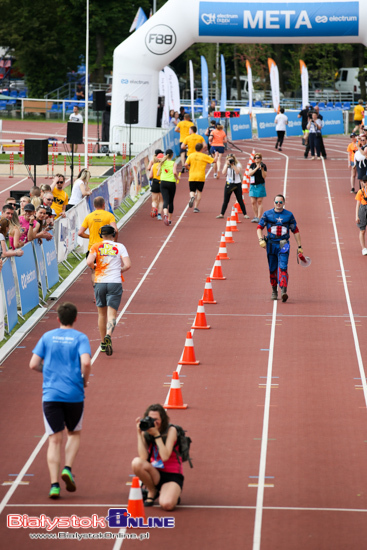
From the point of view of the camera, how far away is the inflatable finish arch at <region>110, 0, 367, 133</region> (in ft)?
107

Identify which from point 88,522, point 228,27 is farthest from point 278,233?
point 228,27

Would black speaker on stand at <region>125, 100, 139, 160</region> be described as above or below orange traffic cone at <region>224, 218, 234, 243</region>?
above

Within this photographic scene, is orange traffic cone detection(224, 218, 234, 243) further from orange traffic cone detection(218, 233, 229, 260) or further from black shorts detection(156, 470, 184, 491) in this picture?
black shorts detection(156, 470, 184, 491)

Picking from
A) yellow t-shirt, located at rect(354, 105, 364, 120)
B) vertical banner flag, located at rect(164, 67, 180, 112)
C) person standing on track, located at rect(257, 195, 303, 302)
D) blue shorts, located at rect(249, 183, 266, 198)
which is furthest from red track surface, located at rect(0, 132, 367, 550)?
yellow t-shirt, located at rect(354, 105, 364, 120)

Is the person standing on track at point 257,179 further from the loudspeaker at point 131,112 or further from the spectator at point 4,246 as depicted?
the loudspeaker at point 131,112

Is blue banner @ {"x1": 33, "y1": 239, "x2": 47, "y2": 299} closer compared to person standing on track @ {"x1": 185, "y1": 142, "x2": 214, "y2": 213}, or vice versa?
blue banner @ {"x1": 33, "y1": 239, "x2": 47, "y2": 299}

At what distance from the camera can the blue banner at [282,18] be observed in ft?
106

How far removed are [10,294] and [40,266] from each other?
2163mm

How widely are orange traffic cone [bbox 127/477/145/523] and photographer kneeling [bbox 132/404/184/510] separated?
1.05ft

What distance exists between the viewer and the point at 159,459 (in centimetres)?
834

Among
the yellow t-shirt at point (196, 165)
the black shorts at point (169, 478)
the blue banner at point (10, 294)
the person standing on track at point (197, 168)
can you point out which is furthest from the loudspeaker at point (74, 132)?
the black shorts at point (169, 478)


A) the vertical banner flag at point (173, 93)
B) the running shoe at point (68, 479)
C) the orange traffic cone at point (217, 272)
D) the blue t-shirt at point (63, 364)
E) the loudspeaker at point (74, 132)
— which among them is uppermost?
the vertical banner flag at point (173, 93)

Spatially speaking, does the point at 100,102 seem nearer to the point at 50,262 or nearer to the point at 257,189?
the point at 257,189

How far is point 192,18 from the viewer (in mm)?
33156
